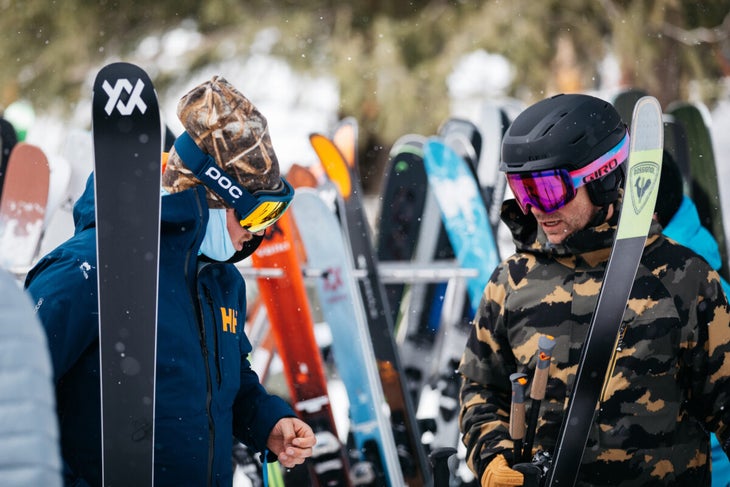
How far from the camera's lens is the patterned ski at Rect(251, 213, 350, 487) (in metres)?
3.87

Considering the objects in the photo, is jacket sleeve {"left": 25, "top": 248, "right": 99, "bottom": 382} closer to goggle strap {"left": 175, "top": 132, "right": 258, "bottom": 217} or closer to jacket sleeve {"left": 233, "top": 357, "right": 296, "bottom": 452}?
goggle strap {"left": 175, "top": 132, "right": 258, "bottom": 217}

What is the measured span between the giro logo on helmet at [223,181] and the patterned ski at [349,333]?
6.96 ft

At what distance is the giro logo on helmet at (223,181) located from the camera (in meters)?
1.78

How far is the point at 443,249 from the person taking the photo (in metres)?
4.86

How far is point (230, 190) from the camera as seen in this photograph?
1792 millimetres

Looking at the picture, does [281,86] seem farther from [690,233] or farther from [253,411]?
[253,411]

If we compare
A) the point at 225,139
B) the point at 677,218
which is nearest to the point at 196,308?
the point at 225,139

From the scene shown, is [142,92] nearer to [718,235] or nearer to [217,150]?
[217,150]

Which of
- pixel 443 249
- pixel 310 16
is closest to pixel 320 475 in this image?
pixel 443 249

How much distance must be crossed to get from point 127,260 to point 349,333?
8.04 ft

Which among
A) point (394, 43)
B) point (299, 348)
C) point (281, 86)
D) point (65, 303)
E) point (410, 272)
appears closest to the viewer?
point (65, 303)

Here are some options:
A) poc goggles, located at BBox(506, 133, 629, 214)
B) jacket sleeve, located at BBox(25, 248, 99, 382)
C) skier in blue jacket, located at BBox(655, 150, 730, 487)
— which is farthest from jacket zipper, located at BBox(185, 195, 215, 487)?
skier in blue jacket, located at BBox(655, 150, 730, 487)

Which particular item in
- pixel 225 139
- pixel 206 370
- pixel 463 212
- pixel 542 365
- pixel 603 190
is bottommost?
pixel 542 365

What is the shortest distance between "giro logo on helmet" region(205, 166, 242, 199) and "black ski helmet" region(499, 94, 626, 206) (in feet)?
2.09
